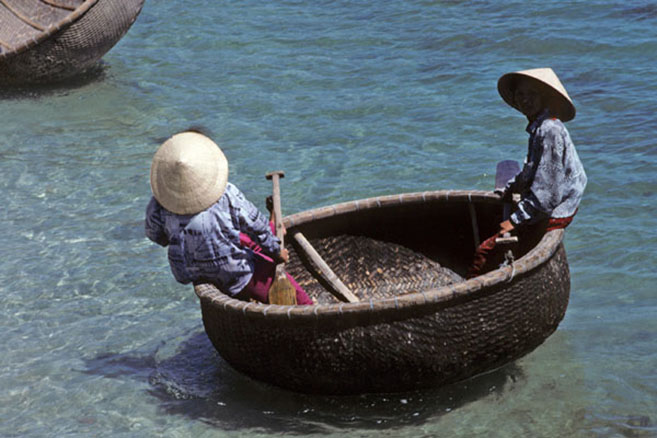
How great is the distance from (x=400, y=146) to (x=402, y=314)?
4.35 metres

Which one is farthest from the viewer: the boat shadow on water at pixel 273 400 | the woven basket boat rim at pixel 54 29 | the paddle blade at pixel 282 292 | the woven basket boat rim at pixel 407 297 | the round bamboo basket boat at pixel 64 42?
the round bamboo basket boat at pixel 64 42

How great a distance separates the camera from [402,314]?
416cm

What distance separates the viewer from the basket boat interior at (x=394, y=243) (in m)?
5.53

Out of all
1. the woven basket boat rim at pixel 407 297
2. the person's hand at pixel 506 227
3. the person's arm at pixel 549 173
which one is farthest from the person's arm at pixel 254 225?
the person's arm at pixel 549 173

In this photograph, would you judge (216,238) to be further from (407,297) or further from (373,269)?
(373,269)

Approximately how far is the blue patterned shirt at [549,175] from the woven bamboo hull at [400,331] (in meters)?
0.17

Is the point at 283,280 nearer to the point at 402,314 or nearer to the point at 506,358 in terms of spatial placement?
the point at 402,314

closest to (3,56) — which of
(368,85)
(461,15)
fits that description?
(368,85)

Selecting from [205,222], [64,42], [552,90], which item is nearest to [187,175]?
[205,222]

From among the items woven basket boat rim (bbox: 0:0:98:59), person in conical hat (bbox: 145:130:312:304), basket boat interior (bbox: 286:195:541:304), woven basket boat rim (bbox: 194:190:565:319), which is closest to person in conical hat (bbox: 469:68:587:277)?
woven basket boat rim (bbox: 194:190:565:319)

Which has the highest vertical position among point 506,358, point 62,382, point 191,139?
point 191,139

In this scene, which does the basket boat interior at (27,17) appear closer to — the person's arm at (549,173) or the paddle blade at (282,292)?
the paddle blade at (282,292)

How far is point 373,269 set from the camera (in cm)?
572

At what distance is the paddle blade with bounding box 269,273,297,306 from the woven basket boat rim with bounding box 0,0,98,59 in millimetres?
6183
